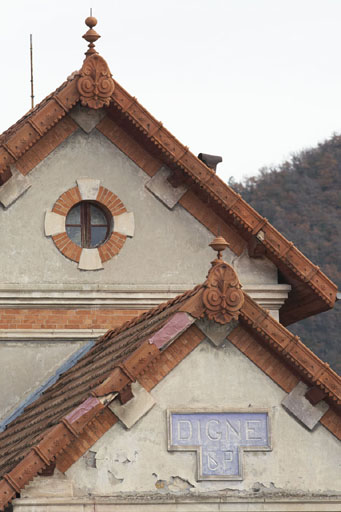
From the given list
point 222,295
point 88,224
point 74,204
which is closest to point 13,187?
point 74,204

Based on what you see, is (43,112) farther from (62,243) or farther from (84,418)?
(84,418)

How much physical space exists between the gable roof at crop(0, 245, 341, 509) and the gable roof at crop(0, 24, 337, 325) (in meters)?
4.15

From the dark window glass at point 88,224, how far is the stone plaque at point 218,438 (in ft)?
18.9

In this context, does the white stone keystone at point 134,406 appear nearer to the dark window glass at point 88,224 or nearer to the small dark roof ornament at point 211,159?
the dark window glass at point 88,224

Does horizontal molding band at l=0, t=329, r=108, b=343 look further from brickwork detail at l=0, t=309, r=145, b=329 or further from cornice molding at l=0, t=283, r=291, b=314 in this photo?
cornice molding at l=0, t=283, r=291, b=314

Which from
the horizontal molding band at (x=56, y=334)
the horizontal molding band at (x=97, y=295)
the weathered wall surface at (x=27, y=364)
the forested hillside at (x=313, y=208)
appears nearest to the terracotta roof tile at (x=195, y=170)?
the horizontal molding band at (x=97, y=295)

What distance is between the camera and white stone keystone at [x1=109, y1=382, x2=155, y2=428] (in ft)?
69.2

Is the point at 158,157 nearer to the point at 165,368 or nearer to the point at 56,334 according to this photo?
the point at 56,334

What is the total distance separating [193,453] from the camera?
2134cm

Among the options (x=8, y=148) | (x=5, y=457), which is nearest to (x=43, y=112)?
(x=8, y=148)

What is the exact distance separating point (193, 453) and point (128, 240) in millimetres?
5987

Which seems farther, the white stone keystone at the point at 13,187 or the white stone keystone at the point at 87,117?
the white stone keystone at the point at 87,117

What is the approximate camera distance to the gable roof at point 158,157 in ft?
84.7

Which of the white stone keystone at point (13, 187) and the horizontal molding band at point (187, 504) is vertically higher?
the white stone keystone at point (13, 187)
